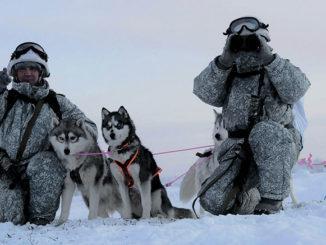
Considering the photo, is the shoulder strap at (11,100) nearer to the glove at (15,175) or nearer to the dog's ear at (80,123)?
the glove at (15,175)

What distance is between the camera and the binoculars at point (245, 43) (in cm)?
Answer: 427

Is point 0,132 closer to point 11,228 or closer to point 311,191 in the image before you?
point 11,228

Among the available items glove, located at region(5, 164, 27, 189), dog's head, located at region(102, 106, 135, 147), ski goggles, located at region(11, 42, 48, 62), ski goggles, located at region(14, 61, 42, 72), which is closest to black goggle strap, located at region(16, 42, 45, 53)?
ski goggles, located at region(11, 42, 48, 62)

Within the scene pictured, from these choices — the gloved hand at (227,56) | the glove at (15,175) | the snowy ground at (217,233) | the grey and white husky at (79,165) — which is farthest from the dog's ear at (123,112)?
the snowy ground at (217,233)

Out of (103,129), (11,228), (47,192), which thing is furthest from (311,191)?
(11,228)

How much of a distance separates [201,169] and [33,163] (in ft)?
7.67

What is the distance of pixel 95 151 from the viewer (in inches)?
214

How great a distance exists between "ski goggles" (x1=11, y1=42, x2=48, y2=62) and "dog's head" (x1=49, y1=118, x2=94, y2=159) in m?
0.73

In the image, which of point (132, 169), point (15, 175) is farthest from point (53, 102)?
point (132, 169)

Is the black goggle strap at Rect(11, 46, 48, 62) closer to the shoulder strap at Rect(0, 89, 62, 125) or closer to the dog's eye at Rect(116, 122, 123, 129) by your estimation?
the shoulder strap at Rect(0, 89, 62, 125)

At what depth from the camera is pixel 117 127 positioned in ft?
17.8

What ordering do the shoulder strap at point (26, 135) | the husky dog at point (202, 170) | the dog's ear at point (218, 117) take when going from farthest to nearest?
the dog's ear at point (218, 117)
the husky dog at point (202, 170)
the shoulder strap at point (26, 135)

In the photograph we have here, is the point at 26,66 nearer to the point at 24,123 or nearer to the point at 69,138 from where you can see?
the point at 24,123

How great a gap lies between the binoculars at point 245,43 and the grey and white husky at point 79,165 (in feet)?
6.46
